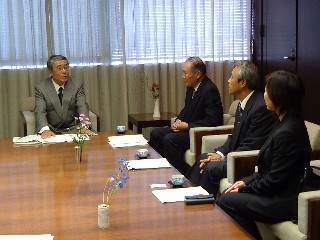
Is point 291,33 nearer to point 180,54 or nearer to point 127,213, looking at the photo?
point 180,54

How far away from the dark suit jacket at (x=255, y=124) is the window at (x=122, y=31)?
2.98 meters

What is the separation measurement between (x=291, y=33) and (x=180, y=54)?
1477 millimetres

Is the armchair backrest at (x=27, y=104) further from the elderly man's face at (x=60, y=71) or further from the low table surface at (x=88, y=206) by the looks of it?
the low table surface at (x=88, y=206)

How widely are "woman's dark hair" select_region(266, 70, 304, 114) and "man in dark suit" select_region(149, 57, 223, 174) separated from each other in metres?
2.06

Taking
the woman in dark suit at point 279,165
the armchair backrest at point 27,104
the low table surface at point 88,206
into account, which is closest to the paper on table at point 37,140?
the low table surface at point 88,206

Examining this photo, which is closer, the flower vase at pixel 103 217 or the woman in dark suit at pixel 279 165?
the flower vase at pixel 103 217

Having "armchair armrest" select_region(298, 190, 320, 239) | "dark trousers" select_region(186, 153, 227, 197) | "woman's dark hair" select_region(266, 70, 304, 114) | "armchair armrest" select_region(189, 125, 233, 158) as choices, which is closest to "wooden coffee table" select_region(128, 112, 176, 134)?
"armchair armrest" select_region(189, 125, 233, 158)

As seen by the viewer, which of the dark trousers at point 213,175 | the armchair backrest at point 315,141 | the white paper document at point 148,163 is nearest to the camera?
the white paper document at point 148,163

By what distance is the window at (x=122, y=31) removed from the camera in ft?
23.3

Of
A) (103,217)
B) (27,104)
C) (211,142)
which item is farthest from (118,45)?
(103,217)

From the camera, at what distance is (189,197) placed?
9.87 ft

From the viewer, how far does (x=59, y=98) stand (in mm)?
6031

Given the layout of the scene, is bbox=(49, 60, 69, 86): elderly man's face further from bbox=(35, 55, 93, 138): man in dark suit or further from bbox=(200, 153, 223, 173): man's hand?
bbox=(200, 153, 223, 173): man's hand

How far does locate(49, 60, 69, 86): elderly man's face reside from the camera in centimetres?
591
